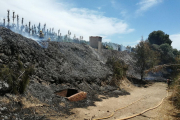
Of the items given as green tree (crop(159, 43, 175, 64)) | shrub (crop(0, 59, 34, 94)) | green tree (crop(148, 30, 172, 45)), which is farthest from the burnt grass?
green tree (crop(148, 30, 172, 45))

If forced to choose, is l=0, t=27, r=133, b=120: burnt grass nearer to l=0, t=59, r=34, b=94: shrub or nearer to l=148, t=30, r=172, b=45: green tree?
l=0, t=59, r=34, b=94: shrub

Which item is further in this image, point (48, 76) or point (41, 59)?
point (41, 59)

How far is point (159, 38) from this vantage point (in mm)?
41938

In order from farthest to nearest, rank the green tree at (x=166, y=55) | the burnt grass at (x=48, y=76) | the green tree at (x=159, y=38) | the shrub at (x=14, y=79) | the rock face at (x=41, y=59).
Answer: the green tree at (x=159, y=38)
the green tree at (x=166, y=55)
the rock face at (x=41, y=59)
the burnt grass at (x=48, y=76)
the shrub at (x=14, y=79)

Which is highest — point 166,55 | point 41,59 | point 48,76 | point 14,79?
point 166,55

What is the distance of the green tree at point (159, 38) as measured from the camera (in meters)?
40.9

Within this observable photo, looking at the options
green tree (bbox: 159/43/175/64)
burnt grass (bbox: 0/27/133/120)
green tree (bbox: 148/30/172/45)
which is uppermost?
green tree (bbox: 148/30/172/45)

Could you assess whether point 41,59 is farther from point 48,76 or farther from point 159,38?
point 159,38

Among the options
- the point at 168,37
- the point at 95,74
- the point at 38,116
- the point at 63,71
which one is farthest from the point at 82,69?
the point at 168,37

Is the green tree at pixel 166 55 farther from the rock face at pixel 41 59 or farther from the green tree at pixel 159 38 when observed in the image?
the rock face at pixel 41 59

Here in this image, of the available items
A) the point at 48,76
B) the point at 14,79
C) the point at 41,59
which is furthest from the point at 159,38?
the point at 14,79

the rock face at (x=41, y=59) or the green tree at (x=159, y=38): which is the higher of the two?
the green tree at (x=159, y=38)

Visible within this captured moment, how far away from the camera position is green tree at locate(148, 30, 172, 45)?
40.9m

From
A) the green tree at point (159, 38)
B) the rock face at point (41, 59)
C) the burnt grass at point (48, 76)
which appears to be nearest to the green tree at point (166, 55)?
the green tree at point (159, 38)
